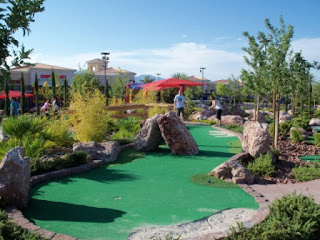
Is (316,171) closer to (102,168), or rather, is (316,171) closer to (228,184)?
(228,184)

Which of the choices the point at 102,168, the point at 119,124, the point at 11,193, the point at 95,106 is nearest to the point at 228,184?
the point at 102,168

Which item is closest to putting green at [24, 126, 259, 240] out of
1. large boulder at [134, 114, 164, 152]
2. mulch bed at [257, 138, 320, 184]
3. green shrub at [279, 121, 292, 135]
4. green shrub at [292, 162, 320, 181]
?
mulch bed at [257, 138, 320, 184]

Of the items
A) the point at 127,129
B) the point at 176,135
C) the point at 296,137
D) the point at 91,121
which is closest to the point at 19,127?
the point at 91,121

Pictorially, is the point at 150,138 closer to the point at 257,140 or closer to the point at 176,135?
the point at 176,135

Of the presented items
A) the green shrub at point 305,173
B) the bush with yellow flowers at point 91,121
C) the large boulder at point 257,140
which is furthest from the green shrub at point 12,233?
the bush with yellow flowers at point 91,121

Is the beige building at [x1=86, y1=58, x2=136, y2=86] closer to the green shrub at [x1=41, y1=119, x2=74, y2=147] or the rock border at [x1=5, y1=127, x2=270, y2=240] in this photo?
the green shrub at [x1=41, y1=119, x2=74, y2=147]

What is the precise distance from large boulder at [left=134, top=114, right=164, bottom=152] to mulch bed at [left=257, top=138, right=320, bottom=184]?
3.46 m

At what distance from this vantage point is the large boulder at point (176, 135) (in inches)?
390

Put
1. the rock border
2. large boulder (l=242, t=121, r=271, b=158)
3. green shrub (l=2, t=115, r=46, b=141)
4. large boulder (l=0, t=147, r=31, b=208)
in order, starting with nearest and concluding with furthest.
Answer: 1. the rock border
2. large boulder (l=0, t=147, r=31, b=208)
3. large boulder (l=242, t=121, r=271, b=158)
4. green shrub (l=2, t=115, r=46, b=141)

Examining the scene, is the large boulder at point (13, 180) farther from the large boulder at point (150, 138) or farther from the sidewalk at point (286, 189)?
the large boulder at point (150, 138)

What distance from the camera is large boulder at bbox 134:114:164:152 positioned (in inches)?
410

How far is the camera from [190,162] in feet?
29.5

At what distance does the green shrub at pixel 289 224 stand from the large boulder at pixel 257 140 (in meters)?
4.16

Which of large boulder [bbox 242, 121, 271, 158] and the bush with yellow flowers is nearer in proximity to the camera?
large boulder [bbox 242, 121, 271, 158]
